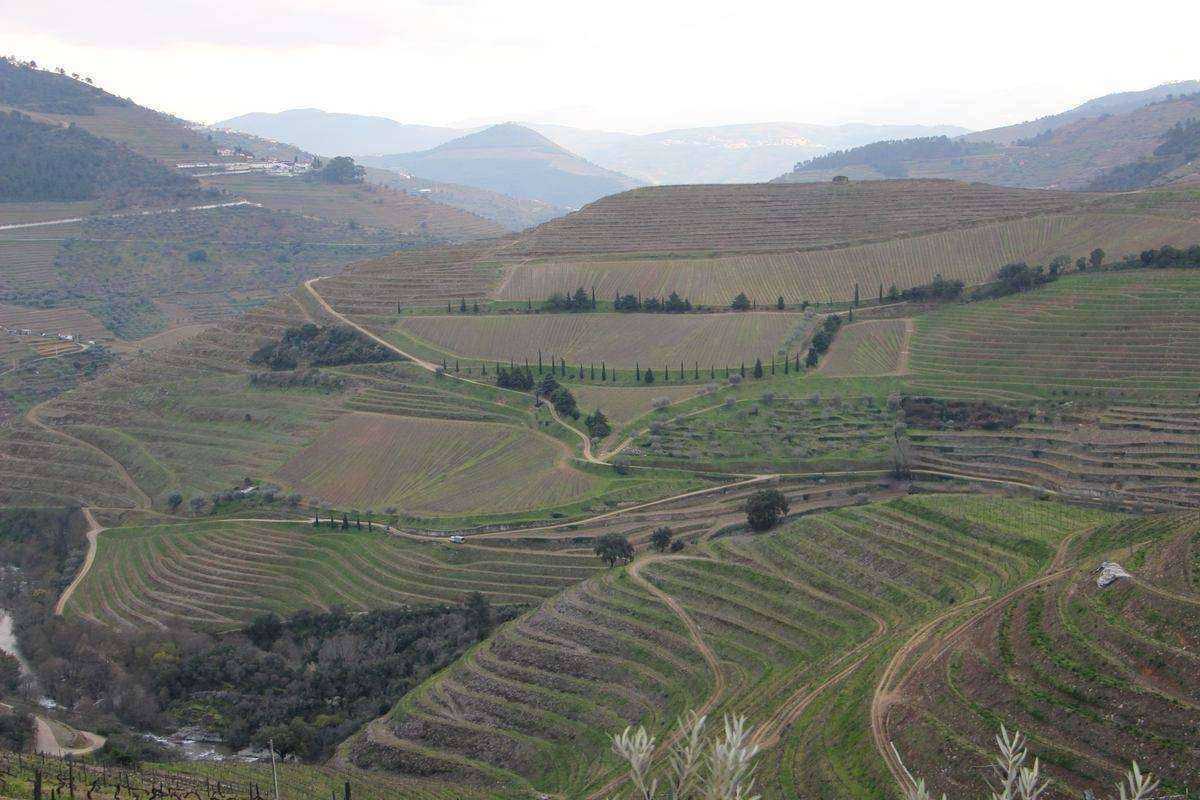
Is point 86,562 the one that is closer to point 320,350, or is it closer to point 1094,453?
point 320,350

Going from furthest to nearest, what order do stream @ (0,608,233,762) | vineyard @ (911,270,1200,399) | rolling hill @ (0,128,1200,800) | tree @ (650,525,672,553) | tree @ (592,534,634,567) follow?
vineyard @ (911,270,1200,399), tree @ (592,534,634,567), tree @ (650,525,672,553), stream @ (0,608,233,762), rolling hill @ (0,128,1200,800)

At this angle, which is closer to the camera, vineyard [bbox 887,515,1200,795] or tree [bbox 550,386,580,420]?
vineyard [bbox 887,515,1200,795]

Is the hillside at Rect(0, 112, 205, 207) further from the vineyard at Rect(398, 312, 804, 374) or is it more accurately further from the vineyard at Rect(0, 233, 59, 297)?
the vineyard at Rect(398, 312, 804, 374)

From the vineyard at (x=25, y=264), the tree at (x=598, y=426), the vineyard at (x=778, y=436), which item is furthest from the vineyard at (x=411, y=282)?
the vineyard at (x=25, y=264)

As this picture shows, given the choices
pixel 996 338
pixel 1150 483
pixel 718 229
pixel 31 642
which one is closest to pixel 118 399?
pixel 31 642

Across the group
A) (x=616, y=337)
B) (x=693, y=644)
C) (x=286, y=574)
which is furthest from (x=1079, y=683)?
(x=616, y=337)

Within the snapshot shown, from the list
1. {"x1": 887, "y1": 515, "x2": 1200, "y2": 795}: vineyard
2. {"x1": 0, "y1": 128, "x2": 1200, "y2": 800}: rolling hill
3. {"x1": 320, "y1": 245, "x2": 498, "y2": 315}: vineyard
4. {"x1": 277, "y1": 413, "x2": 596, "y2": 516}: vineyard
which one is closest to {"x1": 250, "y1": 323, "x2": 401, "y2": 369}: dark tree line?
{"x1": 0, "y1": 128, "x2": 1200, "y2": 800}: rolling hill
